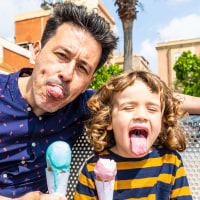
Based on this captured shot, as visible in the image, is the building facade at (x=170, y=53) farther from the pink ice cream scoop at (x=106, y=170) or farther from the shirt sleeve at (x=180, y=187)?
the pink ice cream scoop at (x=106, y=170)

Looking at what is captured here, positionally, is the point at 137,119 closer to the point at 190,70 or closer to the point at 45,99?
the point at 45,99

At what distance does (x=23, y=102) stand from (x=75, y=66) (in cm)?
45

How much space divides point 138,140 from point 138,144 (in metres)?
0.03

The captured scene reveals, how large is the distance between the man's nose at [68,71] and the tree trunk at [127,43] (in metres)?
6.92

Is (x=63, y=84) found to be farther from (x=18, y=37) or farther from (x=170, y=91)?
(x=18, y=37)

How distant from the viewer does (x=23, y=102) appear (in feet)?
6.14

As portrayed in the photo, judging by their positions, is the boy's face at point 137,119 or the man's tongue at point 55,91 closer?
the boy's face at point 137,119

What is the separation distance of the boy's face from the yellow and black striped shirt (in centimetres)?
11

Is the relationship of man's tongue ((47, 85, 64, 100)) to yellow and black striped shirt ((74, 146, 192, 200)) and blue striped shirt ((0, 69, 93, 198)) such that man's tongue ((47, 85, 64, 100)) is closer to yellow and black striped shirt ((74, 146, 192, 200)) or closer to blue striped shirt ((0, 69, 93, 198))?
blue striped shirt ((0, 69, 93, 198))

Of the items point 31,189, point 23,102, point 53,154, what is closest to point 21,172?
point 31,189

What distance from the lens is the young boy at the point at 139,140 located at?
63.7 inches

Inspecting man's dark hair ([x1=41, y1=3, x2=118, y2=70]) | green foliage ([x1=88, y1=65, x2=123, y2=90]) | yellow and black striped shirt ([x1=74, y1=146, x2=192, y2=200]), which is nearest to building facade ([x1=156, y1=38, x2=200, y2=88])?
green foliage ([x1=88, y1=65, x2=123, y2=90])

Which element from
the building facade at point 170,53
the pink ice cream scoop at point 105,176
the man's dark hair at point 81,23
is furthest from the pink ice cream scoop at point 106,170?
the building facade at point 170,53

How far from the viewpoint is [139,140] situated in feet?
5.19
